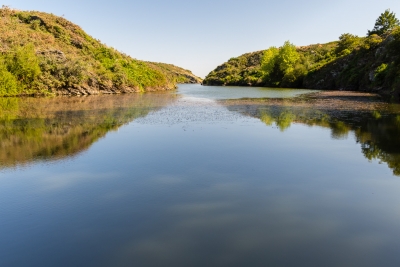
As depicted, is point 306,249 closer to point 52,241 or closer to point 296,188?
point 296,188

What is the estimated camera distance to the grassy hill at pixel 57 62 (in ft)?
127

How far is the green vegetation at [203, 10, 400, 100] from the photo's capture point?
148 feet

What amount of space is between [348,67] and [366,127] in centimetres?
5193

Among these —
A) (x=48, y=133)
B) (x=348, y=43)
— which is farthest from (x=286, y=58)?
(x=48, y=133)

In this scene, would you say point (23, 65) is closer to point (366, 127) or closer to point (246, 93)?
point (246, 93)

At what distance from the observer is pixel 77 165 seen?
10.0 metres

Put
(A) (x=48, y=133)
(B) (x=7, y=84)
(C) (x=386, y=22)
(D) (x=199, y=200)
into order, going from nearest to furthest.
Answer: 1. (D) (x=199, y=200)
2. (A) (x=48, y=133)
3. (B) (x=7, y=84)
4. (C) (x=386, y=22)

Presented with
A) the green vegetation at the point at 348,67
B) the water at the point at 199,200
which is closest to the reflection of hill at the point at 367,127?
the water at the point at 199,200

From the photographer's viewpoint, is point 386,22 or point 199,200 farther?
point 386,22

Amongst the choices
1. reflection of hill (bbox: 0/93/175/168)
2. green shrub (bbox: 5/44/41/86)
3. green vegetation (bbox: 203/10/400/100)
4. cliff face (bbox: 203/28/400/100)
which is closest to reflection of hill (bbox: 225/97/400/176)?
reflection of hill (bbox: 0/93/175/168)

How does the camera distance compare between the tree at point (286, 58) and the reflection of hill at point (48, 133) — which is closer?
the reflection of hill at point (48, 133)

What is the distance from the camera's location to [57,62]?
142 ft

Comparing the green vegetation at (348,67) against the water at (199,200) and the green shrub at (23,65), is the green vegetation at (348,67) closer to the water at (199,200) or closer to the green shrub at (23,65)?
the water at (199,200)

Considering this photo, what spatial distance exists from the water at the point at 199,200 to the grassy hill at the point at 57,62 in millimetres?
28672
